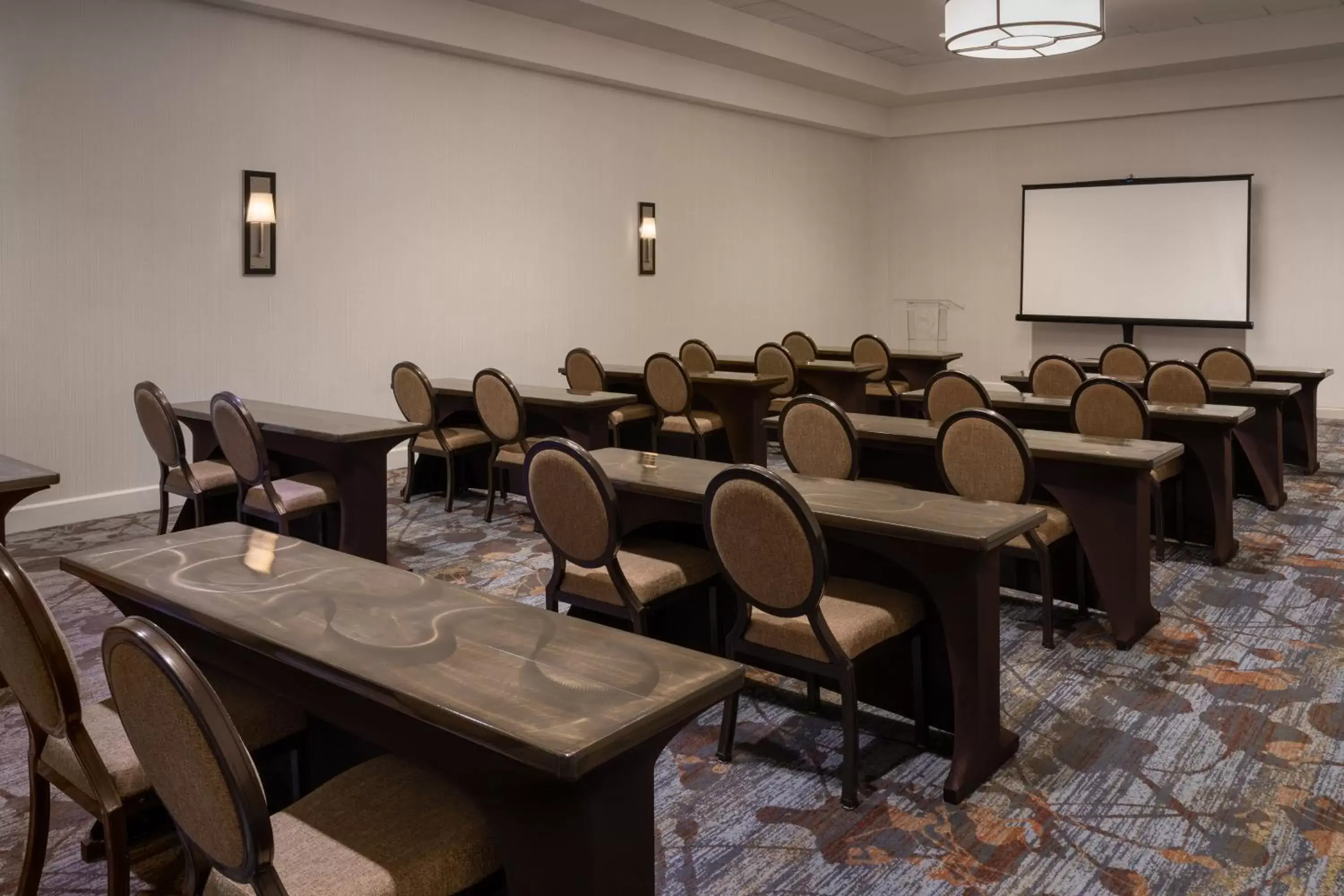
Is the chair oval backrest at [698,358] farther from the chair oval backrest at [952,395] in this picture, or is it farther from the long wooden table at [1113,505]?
the long wooden table at [1113,505]

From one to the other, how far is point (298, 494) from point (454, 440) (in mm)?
1653

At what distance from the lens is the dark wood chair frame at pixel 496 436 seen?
5.57m

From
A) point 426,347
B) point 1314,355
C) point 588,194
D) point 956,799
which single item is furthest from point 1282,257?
point 956,799

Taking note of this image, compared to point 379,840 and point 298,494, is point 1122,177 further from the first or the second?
point 379,840

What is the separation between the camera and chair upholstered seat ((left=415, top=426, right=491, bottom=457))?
19.9 feet

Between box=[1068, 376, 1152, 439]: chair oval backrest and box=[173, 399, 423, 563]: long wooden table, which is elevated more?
box=[1068, 376, 1152, 439]: chair oval backrest

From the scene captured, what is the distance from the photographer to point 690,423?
6.64 meters

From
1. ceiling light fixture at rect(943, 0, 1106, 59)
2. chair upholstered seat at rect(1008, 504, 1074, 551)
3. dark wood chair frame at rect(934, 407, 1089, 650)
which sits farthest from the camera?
ceiling light fixture at rect(943, 0, 1106, 59)

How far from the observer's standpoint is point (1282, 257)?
34.0 feet

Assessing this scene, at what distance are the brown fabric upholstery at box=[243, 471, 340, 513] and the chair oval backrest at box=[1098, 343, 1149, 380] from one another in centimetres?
526

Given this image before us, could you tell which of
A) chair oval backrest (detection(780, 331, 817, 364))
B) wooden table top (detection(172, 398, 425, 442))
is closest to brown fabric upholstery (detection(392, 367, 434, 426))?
wooden table top (detection(172, 398, 425, 442))

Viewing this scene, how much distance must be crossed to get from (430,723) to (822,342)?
36.1ft

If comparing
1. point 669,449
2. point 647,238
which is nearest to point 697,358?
point 669,449

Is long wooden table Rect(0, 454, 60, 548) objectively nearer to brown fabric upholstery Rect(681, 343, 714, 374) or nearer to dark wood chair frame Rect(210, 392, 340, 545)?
dark wood chair frame Rect(210, 392, 340, 545)
